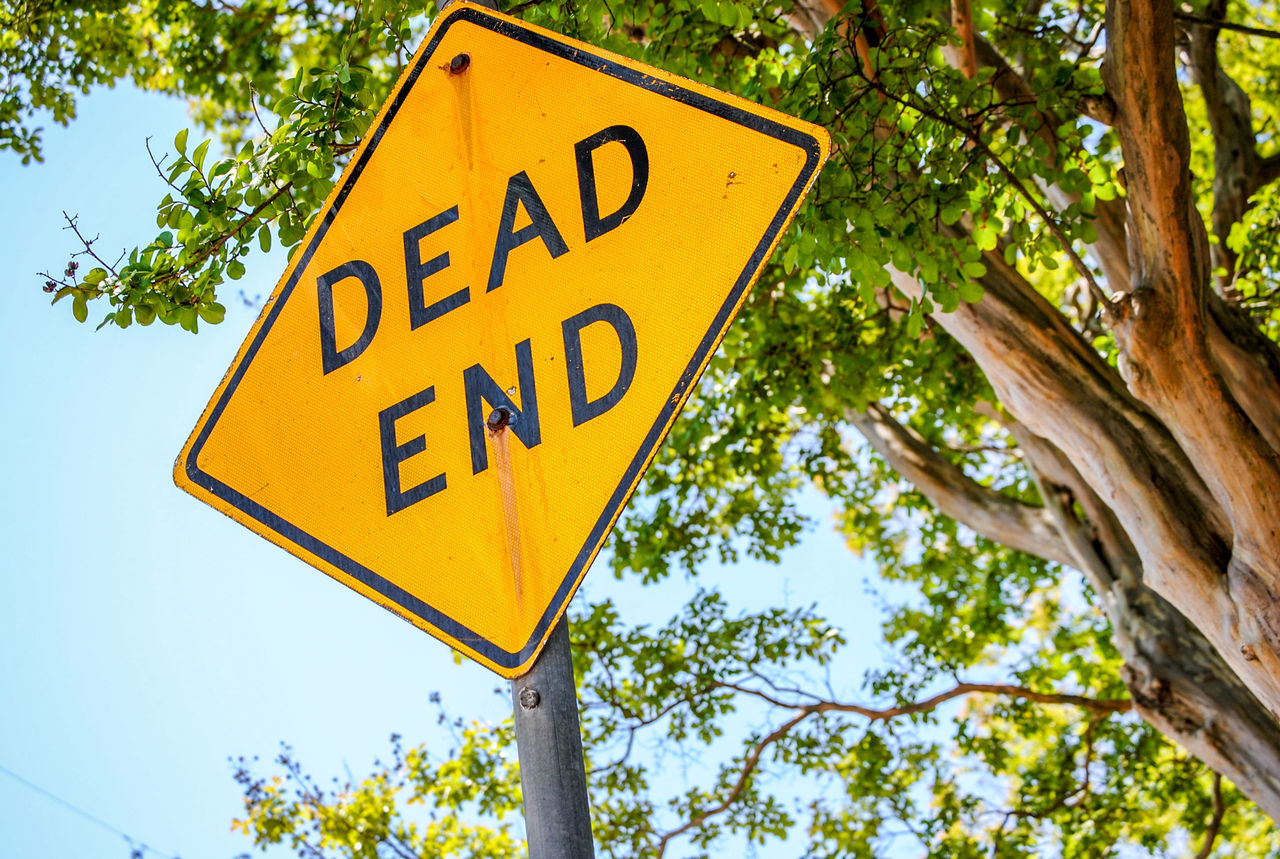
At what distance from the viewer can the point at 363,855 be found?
26.9ft

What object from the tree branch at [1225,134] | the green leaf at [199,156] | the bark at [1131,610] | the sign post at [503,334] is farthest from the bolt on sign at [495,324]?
the tree branch at [1225,134]

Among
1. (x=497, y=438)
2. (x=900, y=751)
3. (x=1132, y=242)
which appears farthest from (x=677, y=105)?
(x=900, y=751)

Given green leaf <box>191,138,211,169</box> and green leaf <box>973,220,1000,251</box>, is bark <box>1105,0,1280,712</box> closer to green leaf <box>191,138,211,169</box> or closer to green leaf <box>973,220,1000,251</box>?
green leaf <box>973,220,1000,251</box>

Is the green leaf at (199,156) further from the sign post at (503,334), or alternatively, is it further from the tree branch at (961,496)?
the tree branch at (961,496)

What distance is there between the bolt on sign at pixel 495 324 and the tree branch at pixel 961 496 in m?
5.92

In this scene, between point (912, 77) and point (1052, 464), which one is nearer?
point (912, 77)

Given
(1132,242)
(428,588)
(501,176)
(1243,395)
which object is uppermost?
(1132,242)

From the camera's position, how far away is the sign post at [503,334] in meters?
1.57

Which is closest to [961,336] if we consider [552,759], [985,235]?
[985,235]

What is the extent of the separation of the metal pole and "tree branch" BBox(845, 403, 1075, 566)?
6053 millimetres

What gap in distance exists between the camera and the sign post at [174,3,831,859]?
157 cm

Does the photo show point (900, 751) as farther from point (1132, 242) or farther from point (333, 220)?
point (333, 220)

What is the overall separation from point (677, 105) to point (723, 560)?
24.4ft

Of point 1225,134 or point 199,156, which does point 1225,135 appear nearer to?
point 1225,134
